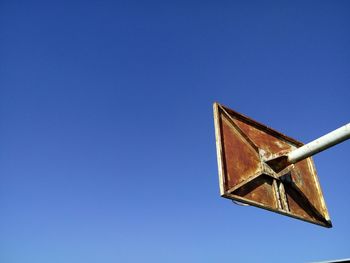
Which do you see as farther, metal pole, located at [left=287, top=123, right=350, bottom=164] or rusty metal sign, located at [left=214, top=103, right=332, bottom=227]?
rusty metal sign, located at [left=214, top=103, right=332, bottom=227]

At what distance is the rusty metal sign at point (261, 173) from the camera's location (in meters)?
4.34

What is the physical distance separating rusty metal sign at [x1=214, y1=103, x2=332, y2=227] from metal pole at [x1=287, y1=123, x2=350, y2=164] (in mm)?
404

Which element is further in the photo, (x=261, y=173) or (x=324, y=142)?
(x=261, y=173)

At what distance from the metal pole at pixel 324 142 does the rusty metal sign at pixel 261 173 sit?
0.40m

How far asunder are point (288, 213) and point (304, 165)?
1.58m

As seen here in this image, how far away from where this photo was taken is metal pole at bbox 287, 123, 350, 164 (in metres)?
3.80

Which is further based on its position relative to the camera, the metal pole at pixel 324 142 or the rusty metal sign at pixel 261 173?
the rusty metal sign at pixel 261 173

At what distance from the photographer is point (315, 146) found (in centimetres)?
421

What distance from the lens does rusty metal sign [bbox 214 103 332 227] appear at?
4.34 metres

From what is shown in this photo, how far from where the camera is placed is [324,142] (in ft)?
13.3

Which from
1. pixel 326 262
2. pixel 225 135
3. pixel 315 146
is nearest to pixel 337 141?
pixel 315 146

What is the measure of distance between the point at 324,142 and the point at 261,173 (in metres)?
1.08

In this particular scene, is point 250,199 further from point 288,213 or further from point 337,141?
point 337,141

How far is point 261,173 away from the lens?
4730 millimetres
